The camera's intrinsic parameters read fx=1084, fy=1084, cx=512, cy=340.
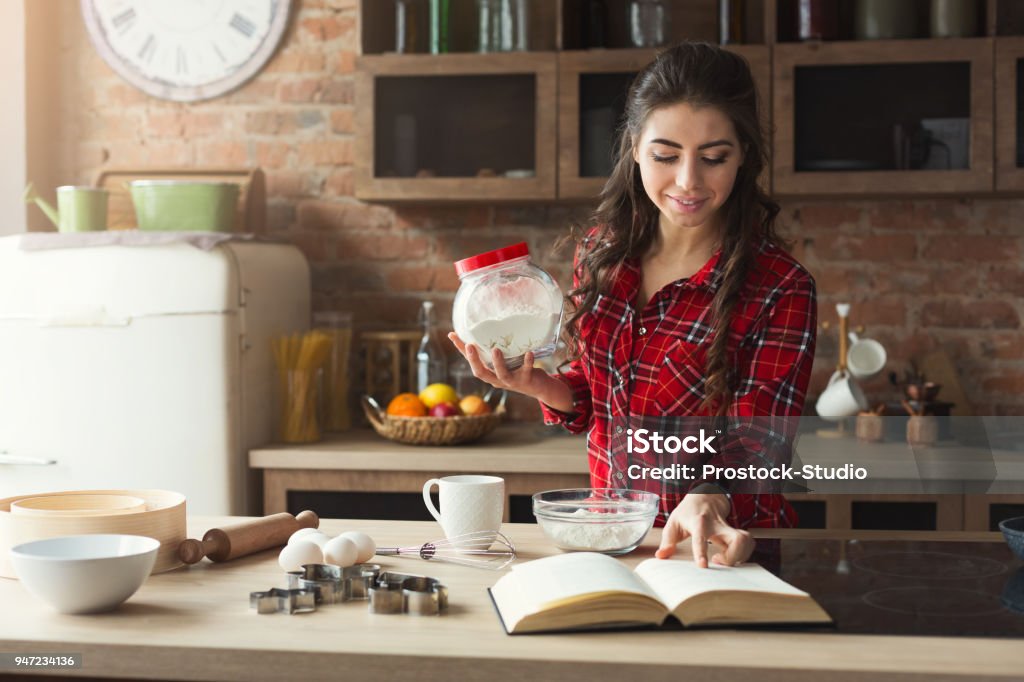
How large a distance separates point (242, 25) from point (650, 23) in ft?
4.12

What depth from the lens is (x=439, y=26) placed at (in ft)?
9.95

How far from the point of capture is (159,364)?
2752 mm

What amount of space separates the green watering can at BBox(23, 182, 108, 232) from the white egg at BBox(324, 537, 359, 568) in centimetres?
191

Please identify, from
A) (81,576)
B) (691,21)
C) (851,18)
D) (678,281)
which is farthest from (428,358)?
(81,576)

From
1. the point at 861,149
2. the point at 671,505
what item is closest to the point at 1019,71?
the point at 861,149

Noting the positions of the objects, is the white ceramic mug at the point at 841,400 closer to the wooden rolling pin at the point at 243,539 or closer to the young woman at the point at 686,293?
the young woman at the point at 686,293

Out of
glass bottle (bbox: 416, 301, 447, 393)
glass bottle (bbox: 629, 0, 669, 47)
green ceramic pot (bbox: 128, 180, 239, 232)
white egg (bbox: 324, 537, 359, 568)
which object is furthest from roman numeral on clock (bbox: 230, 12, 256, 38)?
white egg (bbox: 324, 537, 359, 568)

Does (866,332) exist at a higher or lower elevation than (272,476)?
higher

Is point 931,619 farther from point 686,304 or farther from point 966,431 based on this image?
point 966,431

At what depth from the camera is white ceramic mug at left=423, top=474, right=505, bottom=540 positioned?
146 cm

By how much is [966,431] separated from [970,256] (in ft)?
1.90

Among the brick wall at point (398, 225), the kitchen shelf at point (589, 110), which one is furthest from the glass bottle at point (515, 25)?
the brick wall at point (398, 225)

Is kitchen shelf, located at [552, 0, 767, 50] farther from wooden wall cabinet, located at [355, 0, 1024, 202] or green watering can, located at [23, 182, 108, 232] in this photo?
green watering can, located at [23, 182, 108, 232]

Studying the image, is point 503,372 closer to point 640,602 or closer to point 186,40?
point 640,602
